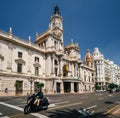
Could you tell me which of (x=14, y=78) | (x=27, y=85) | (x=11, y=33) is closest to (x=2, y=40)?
(x=11, y=33)

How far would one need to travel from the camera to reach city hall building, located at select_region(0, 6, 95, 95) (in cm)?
3216

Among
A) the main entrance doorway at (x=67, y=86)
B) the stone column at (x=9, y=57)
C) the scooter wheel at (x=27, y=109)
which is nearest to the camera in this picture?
the scooter wheel at (x=27, y=109)

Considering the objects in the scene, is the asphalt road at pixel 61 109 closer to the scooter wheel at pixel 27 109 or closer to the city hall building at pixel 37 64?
the scooter wheel at pixel 27 109

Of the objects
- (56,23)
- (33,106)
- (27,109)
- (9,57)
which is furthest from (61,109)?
(56,23)

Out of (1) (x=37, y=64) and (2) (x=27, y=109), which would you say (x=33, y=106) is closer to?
(2) (x=27, y=109)

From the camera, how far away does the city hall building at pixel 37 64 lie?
32.2m

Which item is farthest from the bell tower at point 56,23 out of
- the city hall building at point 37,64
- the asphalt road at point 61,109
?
the asphalt road at point 61,109

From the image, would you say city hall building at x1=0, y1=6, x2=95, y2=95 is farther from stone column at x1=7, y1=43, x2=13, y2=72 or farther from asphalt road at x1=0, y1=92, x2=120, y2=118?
asphalt road at x1=0, y1=92, x2=120, y2=118

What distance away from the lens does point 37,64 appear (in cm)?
4062

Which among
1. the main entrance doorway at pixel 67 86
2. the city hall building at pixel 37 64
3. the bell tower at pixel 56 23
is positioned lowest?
the main entrance doorway at pixel 67 86

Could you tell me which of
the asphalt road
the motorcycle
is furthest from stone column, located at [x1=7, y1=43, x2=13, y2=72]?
the motorcycle

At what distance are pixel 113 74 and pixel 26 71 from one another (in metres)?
108

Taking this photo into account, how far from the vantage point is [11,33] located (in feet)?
112

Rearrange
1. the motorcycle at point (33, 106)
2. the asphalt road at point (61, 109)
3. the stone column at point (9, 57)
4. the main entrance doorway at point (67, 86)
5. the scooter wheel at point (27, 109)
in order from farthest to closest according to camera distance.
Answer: the main entrance doorway at point (67, 86)
the stone column at point (9, 57)
the motorcycle at point (33, 106)
the scooter wheel at point (27, 109)
the asphalt road at point (61, 109)
